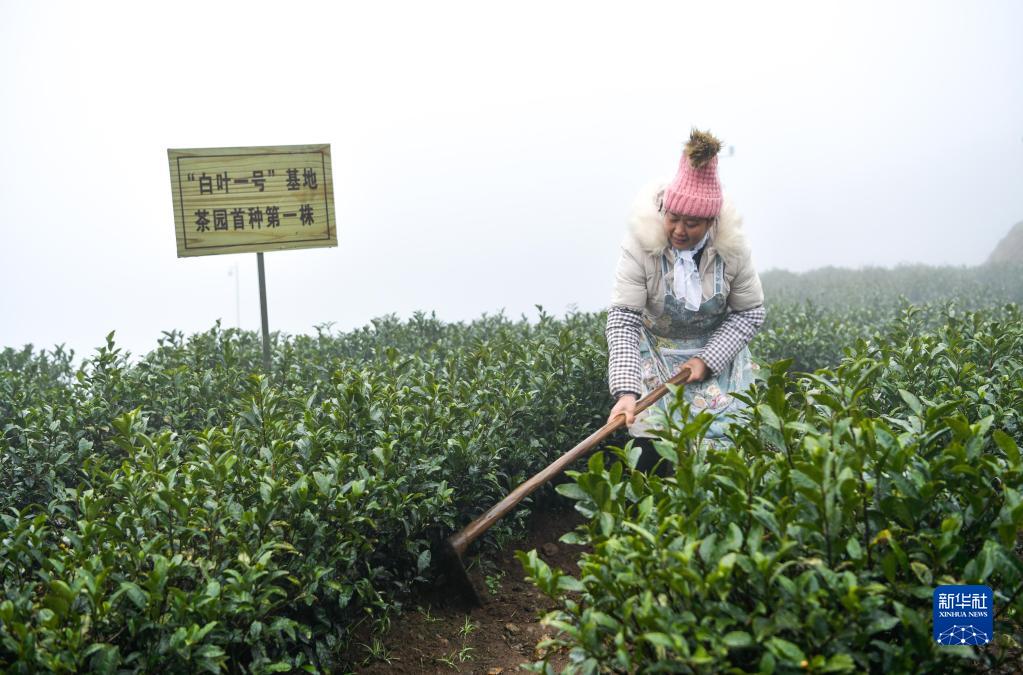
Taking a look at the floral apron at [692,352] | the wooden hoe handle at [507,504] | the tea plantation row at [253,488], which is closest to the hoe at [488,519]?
the wooden hoe handle at [507,504]

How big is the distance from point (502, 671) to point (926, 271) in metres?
13.2

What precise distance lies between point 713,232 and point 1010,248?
1507 cm

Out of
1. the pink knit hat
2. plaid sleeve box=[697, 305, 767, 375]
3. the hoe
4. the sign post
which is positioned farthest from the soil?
the sign post

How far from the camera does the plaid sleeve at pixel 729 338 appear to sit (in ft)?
12.4

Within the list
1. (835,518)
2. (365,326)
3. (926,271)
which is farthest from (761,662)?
(926,271)

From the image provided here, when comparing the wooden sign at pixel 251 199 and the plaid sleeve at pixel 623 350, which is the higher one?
the wooden sign at pixel 251 199

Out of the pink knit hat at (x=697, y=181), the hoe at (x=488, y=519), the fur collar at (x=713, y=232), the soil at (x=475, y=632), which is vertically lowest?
the soil at (x=475, y=632)

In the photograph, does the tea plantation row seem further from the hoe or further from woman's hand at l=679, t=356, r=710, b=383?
woman's hand at l=679, t=356, r=710, b=383

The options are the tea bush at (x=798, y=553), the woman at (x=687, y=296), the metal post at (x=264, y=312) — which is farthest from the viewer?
the metal post at (x=264, y=312)

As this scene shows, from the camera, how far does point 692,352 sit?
3.93 meters

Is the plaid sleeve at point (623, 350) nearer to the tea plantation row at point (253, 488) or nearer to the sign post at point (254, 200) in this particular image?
the tea plantation row at point (253, 488)

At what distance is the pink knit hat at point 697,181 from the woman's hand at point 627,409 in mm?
836

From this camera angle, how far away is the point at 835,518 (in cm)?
178

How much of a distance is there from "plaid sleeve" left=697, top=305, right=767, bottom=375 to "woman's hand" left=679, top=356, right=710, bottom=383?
0.08 feet
